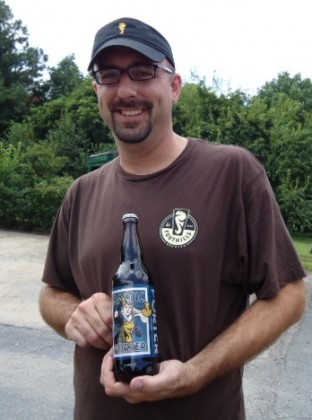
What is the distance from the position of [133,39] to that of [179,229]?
2.32 ft

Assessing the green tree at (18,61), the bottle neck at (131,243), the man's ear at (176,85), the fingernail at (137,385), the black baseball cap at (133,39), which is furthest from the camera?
the green tree at (18,61)

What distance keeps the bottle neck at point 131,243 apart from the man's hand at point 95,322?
16 centimetres

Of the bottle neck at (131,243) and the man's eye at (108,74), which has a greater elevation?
the man's eye at (108,74)

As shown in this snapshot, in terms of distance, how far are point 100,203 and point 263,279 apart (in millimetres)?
698

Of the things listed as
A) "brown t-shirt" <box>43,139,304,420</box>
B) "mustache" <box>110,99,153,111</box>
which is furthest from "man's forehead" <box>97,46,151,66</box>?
"brown t-shirt" <box>43,139,304,420</box>

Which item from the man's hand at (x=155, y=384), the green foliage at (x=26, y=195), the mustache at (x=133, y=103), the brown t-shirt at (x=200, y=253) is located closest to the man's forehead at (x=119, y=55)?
the mustache at (x=133, y=103)

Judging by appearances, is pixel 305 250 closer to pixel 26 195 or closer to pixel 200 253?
pixel 26 195

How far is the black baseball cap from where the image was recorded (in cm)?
201

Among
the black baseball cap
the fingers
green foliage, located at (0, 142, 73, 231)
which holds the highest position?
the black baseball cap

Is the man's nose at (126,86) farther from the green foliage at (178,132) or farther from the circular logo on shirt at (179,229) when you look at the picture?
the green foliage at (178,132)

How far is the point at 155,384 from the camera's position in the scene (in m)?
1.63

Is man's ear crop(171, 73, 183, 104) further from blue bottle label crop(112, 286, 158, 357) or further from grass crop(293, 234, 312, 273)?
grass crop(293, 234, 312, 273)

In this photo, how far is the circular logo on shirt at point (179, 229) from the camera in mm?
1908

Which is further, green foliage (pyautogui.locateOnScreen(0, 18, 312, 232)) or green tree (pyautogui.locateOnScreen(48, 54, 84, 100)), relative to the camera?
green tree (pyautogui.locateOnScreen(48, 54, 84, 100))
